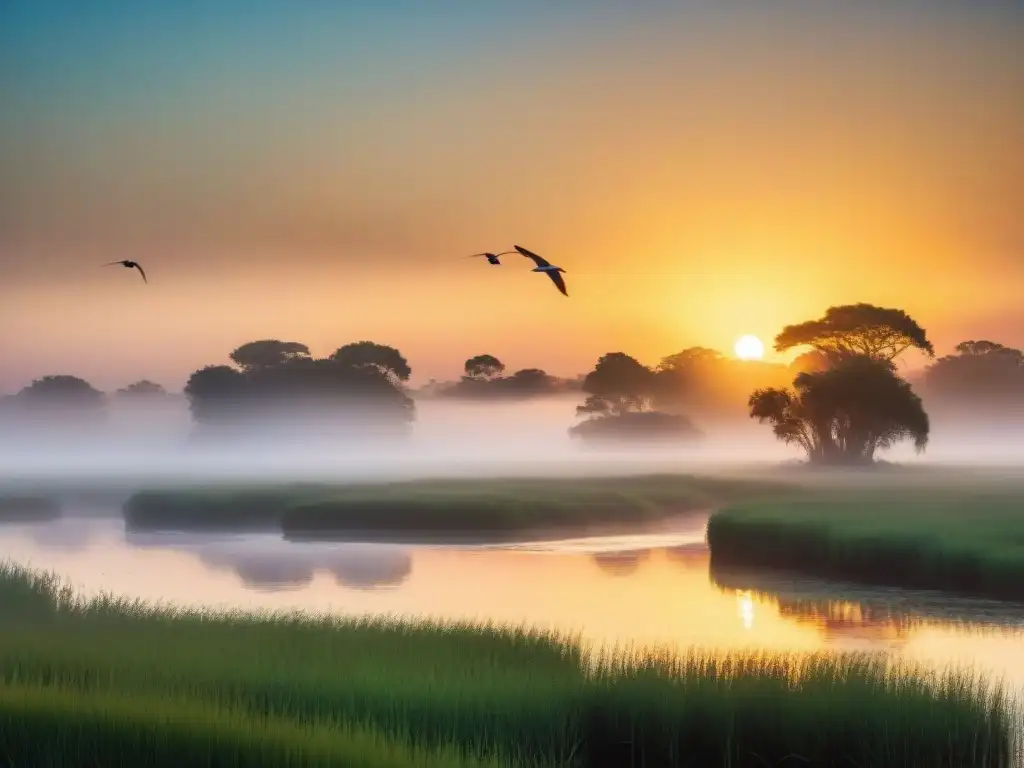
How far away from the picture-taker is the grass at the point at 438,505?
210 feet

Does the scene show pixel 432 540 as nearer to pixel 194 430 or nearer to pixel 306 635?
Answer: pixel 306 635

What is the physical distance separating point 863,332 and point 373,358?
4857cm

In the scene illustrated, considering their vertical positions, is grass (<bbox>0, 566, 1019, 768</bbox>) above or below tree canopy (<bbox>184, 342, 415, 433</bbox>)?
below

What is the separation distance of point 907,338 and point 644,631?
64.3 m

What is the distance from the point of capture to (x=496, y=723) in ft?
65.1

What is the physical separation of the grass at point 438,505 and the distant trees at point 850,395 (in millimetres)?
6347

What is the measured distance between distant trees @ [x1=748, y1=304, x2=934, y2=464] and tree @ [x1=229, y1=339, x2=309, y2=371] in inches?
1987

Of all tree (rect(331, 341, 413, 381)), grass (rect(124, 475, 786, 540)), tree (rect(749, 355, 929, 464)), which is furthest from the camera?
tree (rect(331, 341, 413, 381))

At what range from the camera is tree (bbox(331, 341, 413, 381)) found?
127188 millimetres

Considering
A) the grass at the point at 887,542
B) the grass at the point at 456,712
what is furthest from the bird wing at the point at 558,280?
the grass at the point at 887,542

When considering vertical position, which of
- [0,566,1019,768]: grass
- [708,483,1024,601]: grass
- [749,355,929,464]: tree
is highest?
[749,355,929,464]: tree

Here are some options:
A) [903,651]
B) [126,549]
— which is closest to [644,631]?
[903,651]

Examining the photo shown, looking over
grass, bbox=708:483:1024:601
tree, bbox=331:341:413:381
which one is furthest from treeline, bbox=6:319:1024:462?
grass, bbox=708:483:1024:601

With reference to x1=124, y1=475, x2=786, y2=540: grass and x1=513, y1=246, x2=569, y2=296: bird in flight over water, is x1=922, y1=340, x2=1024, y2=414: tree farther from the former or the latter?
x1=513, y1=246, x2=569, y2=296: bird in flight over water
